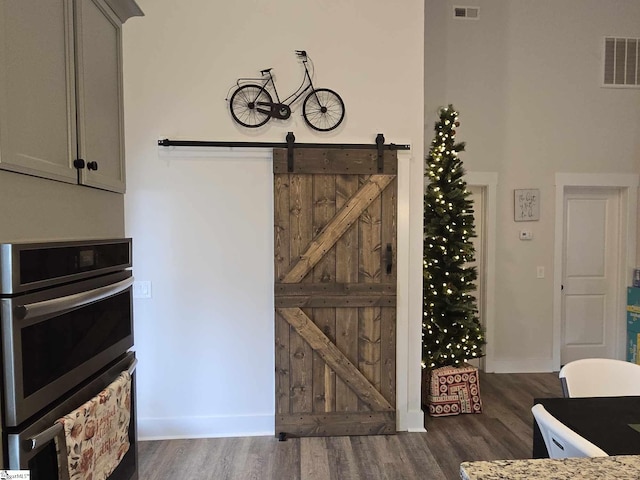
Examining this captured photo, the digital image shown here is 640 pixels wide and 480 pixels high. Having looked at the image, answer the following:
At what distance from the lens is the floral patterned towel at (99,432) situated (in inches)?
46.1

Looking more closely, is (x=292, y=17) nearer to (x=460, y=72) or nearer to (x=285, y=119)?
(x=285, y=119)

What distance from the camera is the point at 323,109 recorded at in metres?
2.90

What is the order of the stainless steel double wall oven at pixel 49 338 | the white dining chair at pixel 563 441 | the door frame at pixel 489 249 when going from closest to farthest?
the stainless steel double wall oven at pixel 49 338 < the white dining chair at pixel 563 441 < the door frame at pixel 489 249

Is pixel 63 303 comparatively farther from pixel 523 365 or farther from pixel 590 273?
pixel 590 273

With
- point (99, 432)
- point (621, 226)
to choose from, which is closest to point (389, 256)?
point (99, 432)

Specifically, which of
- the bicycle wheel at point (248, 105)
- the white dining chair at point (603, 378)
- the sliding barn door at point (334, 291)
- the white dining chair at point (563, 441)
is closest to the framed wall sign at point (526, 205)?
the sliding barn door at point (334, 291)

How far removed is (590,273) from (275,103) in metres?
3.99

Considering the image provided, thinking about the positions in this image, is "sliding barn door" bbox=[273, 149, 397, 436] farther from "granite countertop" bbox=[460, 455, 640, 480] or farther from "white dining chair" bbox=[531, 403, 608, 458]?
"granite countertop" bbox=[460, 455, 640, 480]

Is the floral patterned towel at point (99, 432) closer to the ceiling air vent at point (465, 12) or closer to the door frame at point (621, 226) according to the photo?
the door frame at point (621, 226)

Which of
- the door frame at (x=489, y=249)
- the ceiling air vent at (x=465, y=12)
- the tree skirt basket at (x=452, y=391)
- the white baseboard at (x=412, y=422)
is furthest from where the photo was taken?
the door frame at (x=489, y=249)

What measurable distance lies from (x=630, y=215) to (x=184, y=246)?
4.68 metres

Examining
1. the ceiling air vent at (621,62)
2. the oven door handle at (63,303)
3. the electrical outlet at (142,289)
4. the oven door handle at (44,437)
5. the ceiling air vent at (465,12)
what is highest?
the ceiling air vent at (465,12)

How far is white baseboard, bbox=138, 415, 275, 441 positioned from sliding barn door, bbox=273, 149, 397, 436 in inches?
6.2

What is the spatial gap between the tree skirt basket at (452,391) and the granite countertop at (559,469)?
2491mm
